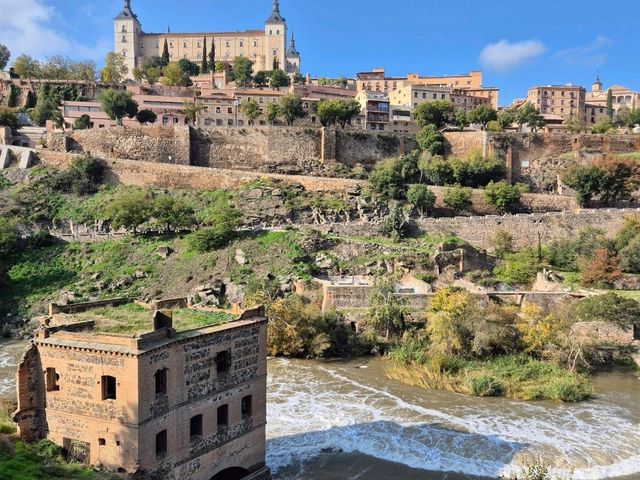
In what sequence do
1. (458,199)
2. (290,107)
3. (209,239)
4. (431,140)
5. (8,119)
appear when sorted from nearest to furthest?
(209,239) < (458,199) < (431,140) < (290,107) < (8,119)

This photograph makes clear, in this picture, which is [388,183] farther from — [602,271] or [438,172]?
[602,271]

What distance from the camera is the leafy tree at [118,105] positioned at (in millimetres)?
62812

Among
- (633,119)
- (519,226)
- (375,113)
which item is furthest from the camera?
(633,119)

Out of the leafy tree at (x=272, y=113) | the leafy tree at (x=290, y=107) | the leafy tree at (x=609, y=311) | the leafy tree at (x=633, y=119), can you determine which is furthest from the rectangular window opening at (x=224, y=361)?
the leafy tree at (x=633, y=119)

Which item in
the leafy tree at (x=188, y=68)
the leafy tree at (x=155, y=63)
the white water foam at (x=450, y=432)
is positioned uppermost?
the leafy tree at (x=155, y=63)

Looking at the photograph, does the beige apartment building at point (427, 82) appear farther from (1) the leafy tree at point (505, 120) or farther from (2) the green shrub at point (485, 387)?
(2) the green shrub at point (485, 387)

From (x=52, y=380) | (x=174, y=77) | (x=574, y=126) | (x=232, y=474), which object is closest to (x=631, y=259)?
(x=232, y=474)

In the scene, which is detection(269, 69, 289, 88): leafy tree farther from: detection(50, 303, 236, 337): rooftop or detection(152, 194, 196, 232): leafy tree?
detection(50, 303, 236, 337): rooftop

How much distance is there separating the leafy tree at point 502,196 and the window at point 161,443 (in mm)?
37288

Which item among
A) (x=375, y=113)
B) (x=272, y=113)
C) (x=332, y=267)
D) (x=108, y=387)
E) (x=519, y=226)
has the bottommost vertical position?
(x=108, y=387)

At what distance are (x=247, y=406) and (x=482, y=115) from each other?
51.7 metres

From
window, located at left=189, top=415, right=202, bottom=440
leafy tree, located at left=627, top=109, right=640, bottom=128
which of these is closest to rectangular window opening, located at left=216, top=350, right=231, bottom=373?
window, located at left=189, top=415, right=202, bottom=440

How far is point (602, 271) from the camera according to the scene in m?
37.1

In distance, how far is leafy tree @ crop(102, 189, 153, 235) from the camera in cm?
4394
